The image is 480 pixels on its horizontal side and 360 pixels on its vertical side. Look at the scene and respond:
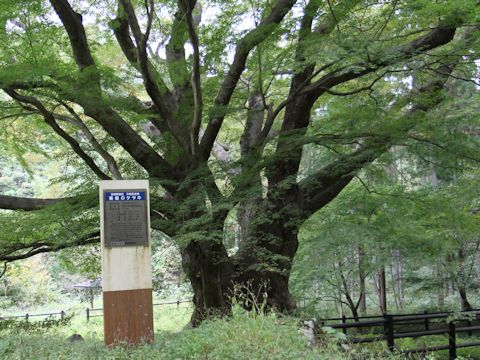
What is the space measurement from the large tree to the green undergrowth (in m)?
2.08

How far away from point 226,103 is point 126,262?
12.1ft

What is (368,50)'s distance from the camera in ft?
19.8

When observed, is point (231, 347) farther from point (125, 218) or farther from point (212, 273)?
point (212, 273)

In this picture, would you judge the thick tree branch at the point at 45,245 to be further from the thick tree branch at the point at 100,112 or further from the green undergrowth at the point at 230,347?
the green undergrowth at the point at 230,347

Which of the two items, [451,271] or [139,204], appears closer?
[139,204]

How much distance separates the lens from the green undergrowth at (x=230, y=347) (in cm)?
395

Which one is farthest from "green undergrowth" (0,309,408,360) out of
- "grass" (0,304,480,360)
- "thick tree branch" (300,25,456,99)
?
"thick tree branch" (300,25,456,99)

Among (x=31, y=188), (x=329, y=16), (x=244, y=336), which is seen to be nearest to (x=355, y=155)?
(x=329, y=16)

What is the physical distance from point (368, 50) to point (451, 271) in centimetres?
934

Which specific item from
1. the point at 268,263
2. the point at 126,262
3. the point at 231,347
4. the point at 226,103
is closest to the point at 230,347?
the point at 231,347

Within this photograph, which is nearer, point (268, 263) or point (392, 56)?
point (392, 56)

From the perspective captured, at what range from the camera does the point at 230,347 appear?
396 centimetres

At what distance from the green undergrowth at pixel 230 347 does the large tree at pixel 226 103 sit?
208 cm

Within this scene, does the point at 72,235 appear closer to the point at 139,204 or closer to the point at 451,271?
the point at 139,204
